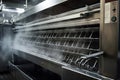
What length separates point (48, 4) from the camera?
5.77ft

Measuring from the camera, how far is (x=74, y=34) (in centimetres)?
159

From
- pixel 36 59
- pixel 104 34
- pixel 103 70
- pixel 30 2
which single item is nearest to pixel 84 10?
pixel 104 34

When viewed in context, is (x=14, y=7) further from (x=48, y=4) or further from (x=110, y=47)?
(x=110, y=47)

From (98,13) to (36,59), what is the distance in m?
1.09

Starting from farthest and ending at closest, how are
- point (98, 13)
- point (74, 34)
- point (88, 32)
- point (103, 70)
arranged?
point (74, 34), point (88, 32), point (98, 13), point (103, 70)

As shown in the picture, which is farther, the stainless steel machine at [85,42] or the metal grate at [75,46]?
the metal grate at [75,46]

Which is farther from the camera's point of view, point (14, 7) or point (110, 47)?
point (14, 7)

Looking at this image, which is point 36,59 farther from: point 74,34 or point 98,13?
point 98,13

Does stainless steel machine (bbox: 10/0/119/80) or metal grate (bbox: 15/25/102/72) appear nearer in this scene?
stainless steel machine (bbox: 10/0/119/80)

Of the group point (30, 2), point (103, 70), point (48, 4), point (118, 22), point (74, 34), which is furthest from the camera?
point (30, 2)

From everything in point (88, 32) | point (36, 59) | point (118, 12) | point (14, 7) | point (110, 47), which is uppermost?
point (14, 7)

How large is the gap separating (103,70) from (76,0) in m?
0.74

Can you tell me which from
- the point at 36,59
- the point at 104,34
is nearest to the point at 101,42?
the point at 104,34

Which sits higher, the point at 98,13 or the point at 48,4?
the point at 48,4
